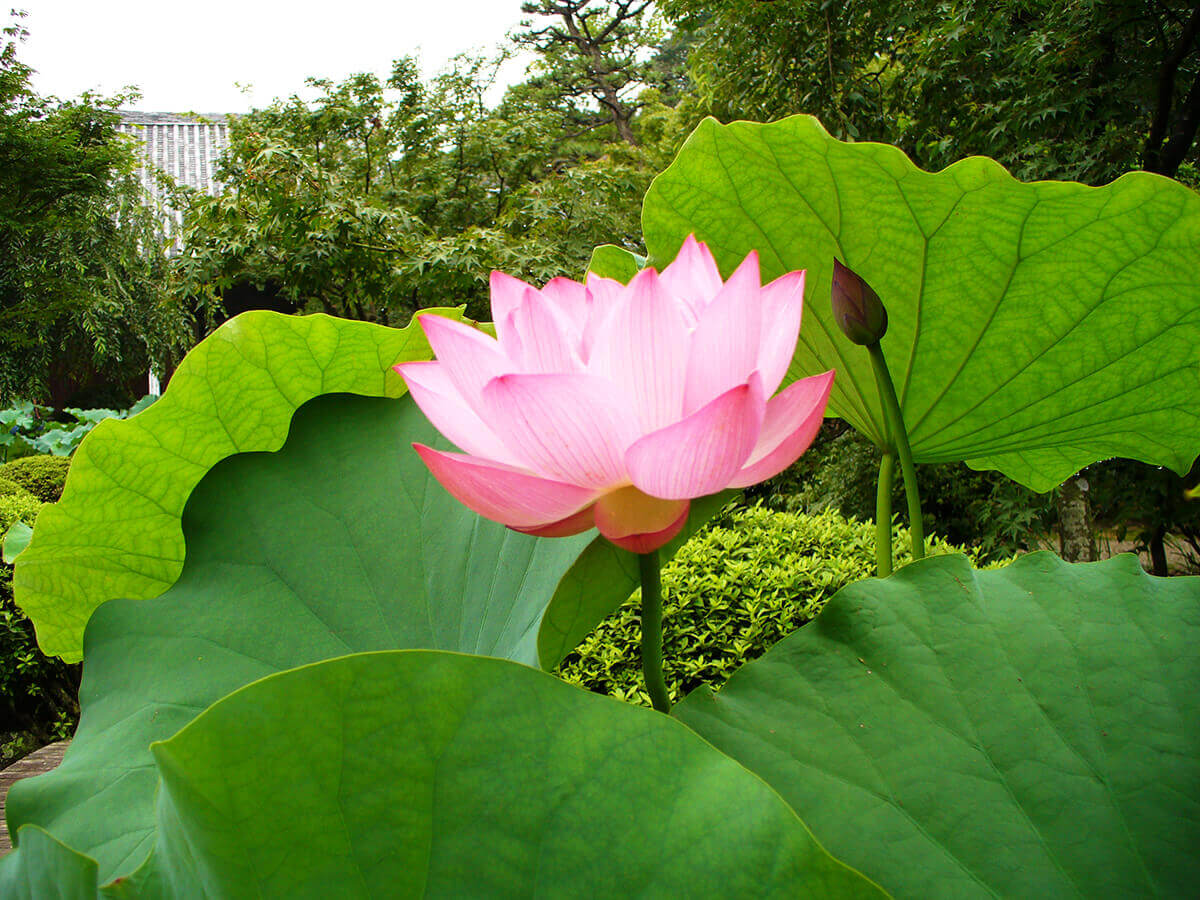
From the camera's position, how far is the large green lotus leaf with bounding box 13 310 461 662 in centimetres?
40

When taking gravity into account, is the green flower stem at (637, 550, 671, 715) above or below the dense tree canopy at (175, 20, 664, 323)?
below

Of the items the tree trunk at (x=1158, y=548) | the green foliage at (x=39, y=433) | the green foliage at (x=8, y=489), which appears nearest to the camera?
the tree trunk at (x=1158, y=548)

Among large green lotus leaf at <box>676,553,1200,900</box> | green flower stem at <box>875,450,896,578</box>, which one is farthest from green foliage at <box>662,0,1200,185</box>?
large green lotus leaf at <box>676,553,1200,900</box>

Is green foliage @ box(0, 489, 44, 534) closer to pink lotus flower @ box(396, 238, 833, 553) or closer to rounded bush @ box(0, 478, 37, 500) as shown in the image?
rounded bush @ box(0, 478, 37, 500)

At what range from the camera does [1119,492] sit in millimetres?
2801

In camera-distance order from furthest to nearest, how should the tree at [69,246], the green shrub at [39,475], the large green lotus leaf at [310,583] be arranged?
the tree at [69,246] < the green shrub at [39,475] < the large green lotus leaf at [310,583]

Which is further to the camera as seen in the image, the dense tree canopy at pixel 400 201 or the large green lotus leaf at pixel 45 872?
the dense tree canopy at pixel 400 201

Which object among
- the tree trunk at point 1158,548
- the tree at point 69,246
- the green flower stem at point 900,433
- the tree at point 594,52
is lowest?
the tree trunk at point 1158,548

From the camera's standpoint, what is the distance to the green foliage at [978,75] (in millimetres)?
2465

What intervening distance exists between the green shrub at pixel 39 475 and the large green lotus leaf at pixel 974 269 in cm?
347

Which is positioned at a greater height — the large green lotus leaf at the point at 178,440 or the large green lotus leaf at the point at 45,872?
the large green lotus leaf at the point at 178,440

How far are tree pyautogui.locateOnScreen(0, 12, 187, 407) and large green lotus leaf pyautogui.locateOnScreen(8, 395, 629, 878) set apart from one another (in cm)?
775

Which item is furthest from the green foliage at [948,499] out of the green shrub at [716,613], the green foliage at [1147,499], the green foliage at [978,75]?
the green shrub at [716,613]

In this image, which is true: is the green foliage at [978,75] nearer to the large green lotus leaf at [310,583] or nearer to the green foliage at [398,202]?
the green foliage at [398,202]
